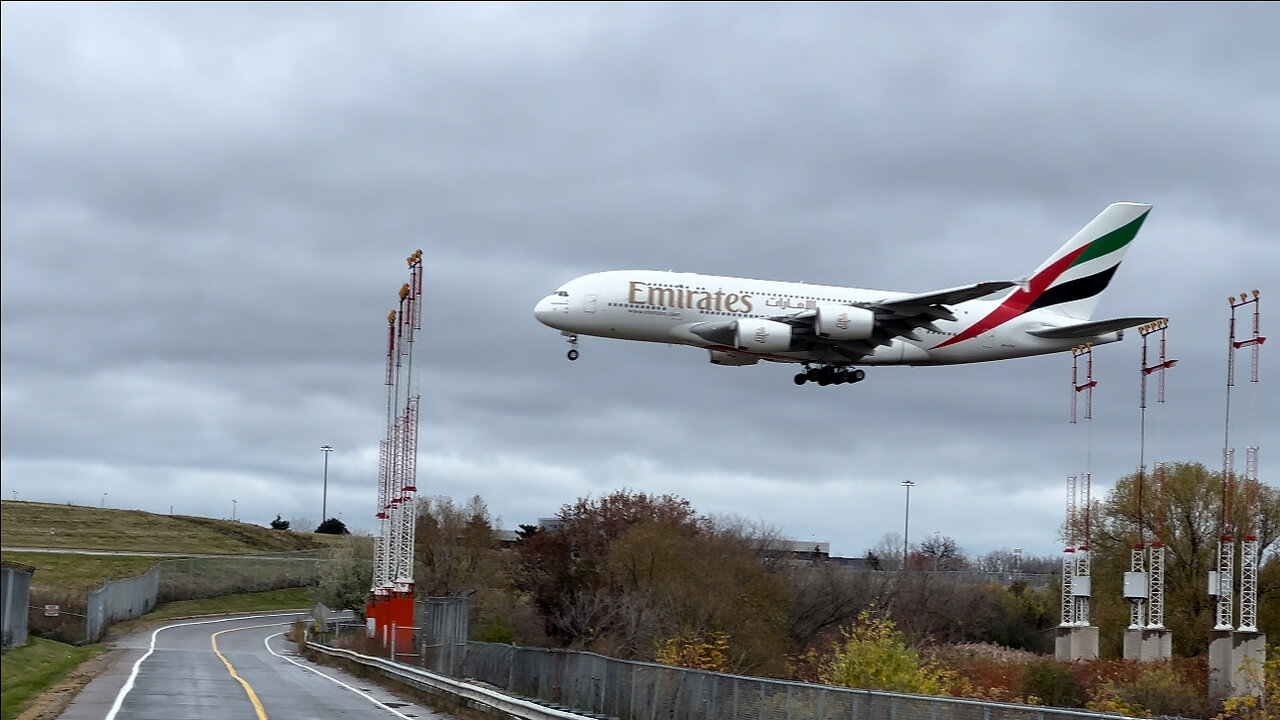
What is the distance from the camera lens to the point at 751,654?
188ft

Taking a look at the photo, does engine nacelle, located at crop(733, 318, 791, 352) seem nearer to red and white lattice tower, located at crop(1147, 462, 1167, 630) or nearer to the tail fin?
the tail fin

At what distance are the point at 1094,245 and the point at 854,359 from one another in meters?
13.3

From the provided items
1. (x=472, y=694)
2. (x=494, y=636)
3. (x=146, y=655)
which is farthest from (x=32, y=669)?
(x=472, y=694)

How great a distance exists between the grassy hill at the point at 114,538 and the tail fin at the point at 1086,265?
2867 inches

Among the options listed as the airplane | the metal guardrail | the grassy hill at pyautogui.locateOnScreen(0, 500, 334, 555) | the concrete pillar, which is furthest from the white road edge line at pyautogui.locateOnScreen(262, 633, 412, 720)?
the grassy hill at pyautogui.locateOnScreen(0, 500, 334, 555)

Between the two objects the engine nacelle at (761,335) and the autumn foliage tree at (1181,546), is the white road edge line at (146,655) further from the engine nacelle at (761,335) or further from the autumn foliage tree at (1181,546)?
the autumn foliage tree at (1181,546)

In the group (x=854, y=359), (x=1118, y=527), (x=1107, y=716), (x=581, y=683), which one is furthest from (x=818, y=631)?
(x=1107, y=716)

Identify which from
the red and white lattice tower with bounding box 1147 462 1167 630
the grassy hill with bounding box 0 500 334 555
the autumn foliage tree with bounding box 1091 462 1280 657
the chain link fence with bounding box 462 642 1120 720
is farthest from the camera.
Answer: the grassy hill with bounding box 0 500 334 555

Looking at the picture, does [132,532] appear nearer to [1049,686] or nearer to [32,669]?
[32,669]

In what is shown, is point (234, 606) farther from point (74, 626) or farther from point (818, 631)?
point (818, 631)

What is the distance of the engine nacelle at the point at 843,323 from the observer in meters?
42.8

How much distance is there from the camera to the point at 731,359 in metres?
45.8

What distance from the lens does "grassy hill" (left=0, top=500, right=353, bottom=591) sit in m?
110

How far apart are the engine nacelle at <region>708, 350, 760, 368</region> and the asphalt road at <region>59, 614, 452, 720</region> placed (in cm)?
1424
